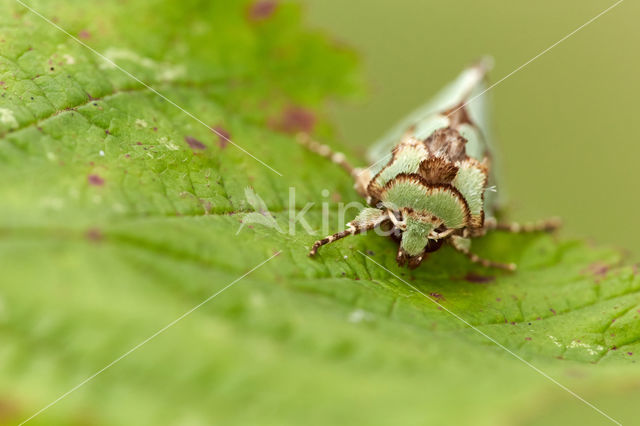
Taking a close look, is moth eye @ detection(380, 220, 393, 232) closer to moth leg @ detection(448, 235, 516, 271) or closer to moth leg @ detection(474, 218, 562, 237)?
moth leg @ detection(448, 235, 516, 271)

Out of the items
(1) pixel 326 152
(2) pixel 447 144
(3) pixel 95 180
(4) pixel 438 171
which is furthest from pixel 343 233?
(3) pixel 95 180

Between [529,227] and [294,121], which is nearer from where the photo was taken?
[529,227]

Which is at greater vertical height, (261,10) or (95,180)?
(261,10)

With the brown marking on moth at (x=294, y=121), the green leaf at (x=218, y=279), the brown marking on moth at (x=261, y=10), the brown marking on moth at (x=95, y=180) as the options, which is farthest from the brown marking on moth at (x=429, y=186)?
the brown marking on moth at (x=261, y=10)

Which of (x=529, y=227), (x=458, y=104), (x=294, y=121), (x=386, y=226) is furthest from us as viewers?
(x=294, y=121)

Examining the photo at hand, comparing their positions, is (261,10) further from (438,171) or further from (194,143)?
(438,171)

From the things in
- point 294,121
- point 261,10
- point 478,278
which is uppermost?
point 261,10

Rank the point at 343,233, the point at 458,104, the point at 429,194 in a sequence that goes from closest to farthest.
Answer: the point at 343,233 < the point at 429,194 < the point at 458,104
